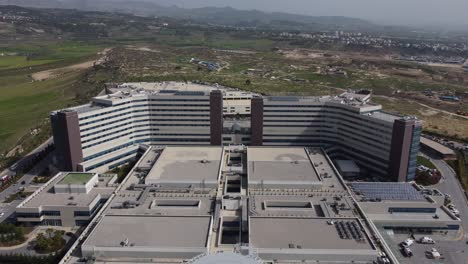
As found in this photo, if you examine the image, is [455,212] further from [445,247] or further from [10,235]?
[10,235]

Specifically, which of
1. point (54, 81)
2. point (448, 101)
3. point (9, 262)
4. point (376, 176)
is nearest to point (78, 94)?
point (54, 81)

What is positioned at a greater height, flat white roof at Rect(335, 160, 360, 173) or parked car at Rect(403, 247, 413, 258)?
flat white roof at Rect(335, 160, 360, 173)

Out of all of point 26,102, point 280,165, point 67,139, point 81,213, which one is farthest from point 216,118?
point 26,102

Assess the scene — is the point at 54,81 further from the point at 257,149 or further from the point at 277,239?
the point at 277,239

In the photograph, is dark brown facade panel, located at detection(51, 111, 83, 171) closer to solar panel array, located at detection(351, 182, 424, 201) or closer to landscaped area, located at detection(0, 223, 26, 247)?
landscaped area, located at detection(0, 223, 26, 247)

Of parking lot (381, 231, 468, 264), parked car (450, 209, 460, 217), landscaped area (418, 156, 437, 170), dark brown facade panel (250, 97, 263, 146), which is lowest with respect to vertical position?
parking lot (381, 231, 468, 264)

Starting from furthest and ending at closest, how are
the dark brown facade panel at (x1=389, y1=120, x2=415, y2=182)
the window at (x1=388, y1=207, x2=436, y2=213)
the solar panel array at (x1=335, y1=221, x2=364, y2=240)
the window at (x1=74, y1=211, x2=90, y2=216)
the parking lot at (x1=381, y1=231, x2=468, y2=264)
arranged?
the dark brown facade panel at (x1=389, y1=120, x2=415, y2=182) → the window at (x1=388, y1=207, x2=436, y2=213) → the window at (x1=74, y1=211, x2=90, y2=216) → the parking lot at (x1=381, y1=231, x2=468, y2=264) → the solar panel array at (x1=335, y1=221, x2=364, y2=240)

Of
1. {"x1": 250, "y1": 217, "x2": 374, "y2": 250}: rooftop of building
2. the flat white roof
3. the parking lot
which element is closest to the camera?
{"x1": 250, "y1": 217, "x2": 374, "y2": 250}: rooftop of building

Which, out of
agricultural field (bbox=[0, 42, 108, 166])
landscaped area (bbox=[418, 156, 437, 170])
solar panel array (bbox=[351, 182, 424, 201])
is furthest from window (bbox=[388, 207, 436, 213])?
agricultural field (bbox=[0, 42, 108, 166])

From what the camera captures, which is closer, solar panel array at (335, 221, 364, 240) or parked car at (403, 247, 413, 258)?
solar panel array at (335, 221, 364, 240)
